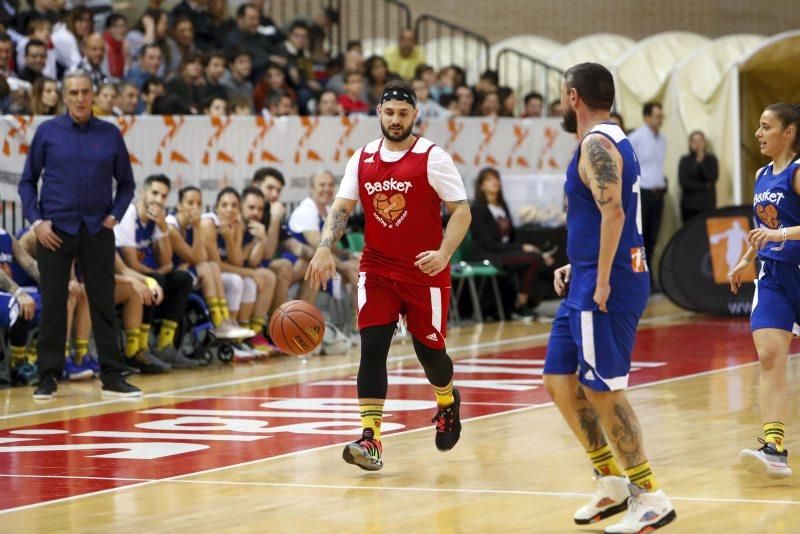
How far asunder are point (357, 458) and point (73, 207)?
4136 mm

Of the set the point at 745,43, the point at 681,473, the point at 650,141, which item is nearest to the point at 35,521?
the point at 681,473

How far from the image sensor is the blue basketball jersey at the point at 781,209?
25.7ft

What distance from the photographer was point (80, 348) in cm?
1228

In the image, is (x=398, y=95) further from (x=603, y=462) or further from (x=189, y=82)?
(x=189, y=82)

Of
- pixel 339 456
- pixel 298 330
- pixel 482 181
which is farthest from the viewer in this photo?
pixel 482 181

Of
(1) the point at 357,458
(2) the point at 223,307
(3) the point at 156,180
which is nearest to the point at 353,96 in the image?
(2) the point at 223,307

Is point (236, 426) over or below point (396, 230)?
below

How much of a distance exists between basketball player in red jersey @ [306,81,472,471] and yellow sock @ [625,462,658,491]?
1984mm

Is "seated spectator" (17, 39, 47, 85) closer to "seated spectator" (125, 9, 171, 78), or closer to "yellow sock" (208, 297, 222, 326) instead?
"seated spectator" (125, 9, 171, 78)

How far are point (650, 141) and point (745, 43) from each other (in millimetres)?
2901

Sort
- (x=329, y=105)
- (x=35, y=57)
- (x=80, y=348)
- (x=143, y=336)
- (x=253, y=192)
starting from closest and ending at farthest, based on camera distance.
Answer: (x=80, y=348) < (x=143, y=336) < (x=253, y=192) < (x=35, y=57) < (x=329, y=105)

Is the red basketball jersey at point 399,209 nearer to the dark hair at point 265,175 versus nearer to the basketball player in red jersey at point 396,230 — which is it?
the basketball player in red jersey at point 396,230

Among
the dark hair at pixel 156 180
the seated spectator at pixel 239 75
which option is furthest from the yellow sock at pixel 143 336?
the seated spectator at pixel 239 75

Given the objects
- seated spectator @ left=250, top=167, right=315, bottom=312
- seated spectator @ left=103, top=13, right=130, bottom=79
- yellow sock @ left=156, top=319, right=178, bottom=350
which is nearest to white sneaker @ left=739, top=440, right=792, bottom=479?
yellow sock @ left=156, top=319, right=178, bottom=350
